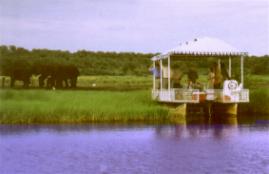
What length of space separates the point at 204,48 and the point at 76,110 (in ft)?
24.5

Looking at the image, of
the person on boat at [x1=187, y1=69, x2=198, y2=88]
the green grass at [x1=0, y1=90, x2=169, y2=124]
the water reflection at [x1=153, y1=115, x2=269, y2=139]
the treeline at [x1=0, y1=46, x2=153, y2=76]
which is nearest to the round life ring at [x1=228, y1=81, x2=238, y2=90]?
the water reflection at [x1=153, y1=115, x2=269, y2=139]

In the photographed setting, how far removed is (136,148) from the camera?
2334 centimetres

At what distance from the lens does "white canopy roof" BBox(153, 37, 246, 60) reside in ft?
111

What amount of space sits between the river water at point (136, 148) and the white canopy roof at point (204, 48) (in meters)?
4.30

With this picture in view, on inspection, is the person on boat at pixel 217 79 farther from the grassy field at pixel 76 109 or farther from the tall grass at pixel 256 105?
the grassy field at pixel 76 109

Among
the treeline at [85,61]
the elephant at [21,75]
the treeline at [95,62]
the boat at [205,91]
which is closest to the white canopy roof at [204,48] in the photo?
the boat at [205,91]

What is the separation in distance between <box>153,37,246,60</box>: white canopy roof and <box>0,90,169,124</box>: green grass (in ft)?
9.59

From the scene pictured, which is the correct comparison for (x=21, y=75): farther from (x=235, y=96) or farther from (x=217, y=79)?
(x=235, y=96)

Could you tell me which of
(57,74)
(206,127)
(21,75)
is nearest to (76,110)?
(206,127)

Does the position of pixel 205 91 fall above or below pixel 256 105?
above

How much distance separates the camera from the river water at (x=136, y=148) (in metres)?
19.7

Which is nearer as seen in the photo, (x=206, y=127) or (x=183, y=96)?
(x=206, y=127)

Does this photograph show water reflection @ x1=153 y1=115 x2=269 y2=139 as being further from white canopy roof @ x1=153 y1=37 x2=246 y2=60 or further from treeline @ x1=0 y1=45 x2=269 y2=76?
treeline @ x1=0 y1=45 x2=269 y2=76

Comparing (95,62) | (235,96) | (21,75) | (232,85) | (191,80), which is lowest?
(235,96)
